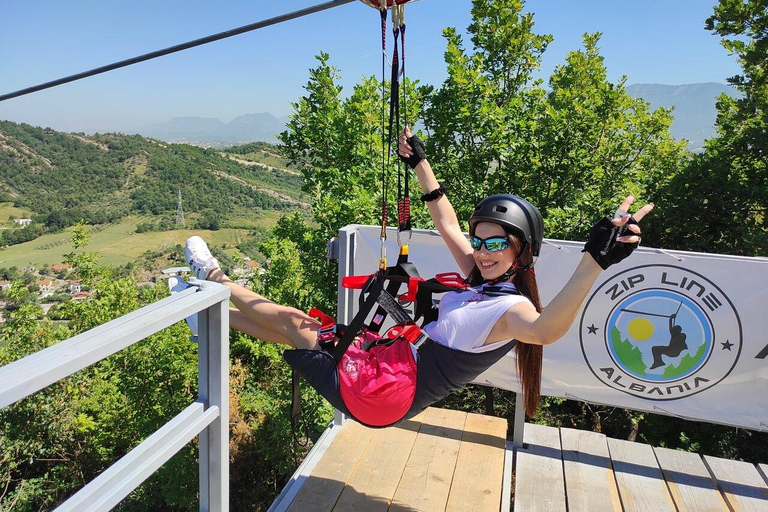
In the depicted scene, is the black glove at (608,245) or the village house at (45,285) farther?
the village house at (45,285)

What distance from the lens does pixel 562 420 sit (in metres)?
9.16

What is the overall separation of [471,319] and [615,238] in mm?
666

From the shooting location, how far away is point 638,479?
9.25ft

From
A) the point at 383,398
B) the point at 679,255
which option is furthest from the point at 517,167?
the point at 383,398

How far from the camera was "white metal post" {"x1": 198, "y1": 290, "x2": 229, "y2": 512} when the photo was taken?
151 cm

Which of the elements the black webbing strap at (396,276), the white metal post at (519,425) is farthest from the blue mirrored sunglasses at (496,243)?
the white metal post at (519,425)

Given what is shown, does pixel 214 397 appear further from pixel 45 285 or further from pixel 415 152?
pixel 45 285

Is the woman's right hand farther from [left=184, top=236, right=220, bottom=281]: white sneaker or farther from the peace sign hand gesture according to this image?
the peace sign hand gesture

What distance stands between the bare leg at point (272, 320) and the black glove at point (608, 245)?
1278mm

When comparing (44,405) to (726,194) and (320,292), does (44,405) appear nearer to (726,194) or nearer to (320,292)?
(320,292)

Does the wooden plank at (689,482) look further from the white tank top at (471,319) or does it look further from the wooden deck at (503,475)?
the white tank top at (471,319)

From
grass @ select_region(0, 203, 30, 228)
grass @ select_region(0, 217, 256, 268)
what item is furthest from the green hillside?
grass @ select_region(0, 217, 256, 268)

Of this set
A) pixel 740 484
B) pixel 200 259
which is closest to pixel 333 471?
pixel 200 259

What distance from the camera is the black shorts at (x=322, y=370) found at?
224cm
